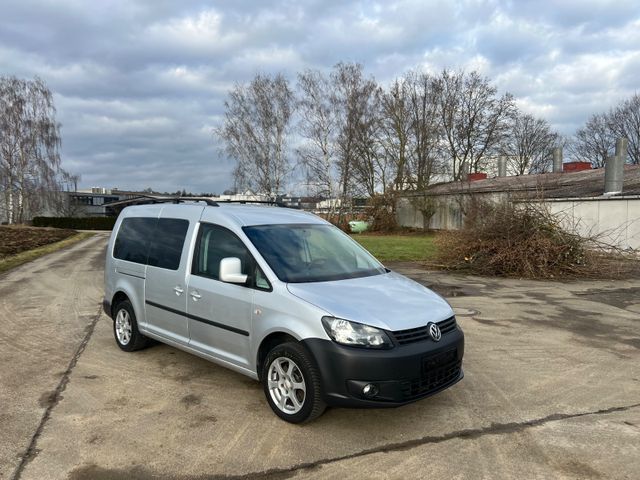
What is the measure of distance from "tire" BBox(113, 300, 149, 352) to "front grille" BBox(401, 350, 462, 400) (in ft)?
11.9

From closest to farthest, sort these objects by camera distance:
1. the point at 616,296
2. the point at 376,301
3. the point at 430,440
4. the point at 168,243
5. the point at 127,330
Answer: the point at 430,440, the point at 376,301, the point at 168,243, the point at 127,330, the point at 616,296

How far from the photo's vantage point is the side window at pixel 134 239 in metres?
6.06

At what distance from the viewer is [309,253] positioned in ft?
16.3

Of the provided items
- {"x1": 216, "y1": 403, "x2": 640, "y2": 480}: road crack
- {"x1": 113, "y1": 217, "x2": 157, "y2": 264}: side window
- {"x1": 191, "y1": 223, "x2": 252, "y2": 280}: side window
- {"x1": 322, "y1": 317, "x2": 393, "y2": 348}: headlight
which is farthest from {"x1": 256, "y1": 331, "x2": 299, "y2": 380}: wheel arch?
{"x1": 113, "y1": 217, "x2": 157, "y2": 264}: side window

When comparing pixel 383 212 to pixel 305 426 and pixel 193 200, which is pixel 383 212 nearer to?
pixel 193 200

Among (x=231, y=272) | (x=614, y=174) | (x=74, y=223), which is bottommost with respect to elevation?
(x=231, y=272)

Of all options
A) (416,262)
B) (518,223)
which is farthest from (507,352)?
(416,262)

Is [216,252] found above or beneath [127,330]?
above

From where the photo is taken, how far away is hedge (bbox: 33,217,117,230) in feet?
178

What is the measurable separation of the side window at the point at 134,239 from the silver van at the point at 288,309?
3 centimetres

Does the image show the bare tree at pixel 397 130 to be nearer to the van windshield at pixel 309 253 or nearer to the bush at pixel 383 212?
the bush at pixel 383 212

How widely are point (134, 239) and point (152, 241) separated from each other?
1.82 ft

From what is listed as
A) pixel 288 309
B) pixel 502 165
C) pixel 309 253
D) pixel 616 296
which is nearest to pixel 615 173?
pixel 616 296

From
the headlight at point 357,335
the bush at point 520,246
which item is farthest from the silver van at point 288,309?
the bush at point 520,246
